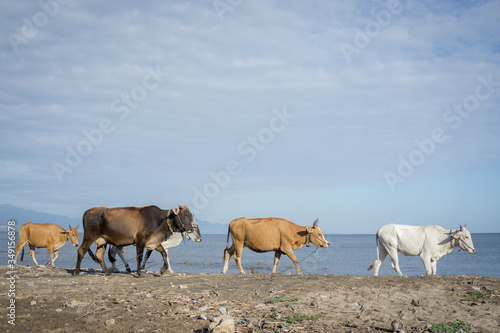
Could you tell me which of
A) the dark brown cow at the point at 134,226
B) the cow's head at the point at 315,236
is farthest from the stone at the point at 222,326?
the cow's head at the point at 315,236

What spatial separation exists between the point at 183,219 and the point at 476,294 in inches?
331

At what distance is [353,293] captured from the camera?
32.6 feet

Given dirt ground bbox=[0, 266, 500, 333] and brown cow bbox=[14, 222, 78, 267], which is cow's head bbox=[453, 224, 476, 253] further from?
brown cow bbox=[14, 222, 78, 267]

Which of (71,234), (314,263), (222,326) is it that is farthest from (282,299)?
(314,263)

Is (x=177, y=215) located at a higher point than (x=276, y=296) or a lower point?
higher

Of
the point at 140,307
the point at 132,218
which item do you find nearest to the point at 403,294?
the point at 140,307

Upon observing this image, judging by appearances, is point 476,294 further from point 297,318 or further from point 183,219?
point 183,219

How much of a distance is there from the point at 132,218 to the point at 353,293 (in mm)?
7516

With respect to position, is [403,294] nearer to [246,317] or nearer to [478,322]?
[478,322]

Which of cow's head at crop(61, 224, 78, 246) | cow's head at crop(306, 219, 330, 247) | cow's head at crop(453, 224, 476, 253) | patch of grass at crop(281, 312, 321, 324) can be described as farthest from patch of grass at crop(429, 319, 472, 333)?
cow's head at crop(61, 224, 78, 246)

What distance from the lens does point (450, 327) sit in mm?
7684

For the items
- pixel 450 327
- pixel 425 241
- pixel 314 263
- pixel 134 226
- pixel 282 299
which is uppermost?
pixel 134 226

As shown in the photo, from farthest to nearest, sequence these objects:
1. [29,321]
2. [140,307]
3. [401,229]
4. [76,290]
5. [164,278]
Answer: [401,229] < [164,278] < [76,290] < [140,307] < [29,321]

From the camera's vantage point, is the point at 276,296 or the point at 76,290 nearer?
the point at 276,296
